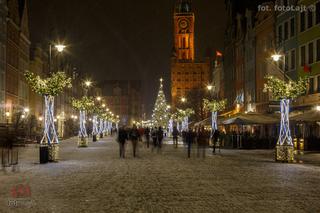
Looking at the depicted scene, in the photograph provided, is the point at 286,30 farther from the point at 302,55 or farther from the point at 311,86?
the point at 311,86

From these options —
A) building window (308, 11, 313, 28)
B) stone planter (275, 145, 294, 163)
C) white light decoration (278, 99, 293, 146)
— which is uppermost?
building window (308, 11, 313, 28)

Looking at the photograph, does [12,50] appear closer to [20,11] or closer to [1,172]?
[20,11]

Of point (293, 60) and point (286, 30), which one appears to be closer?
point (293, 60)

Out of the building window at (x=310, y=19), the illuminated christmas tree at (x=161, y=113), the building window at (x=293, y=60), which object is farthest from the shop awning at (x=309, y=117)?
the illuminated christmas tree at (x=161, y=113)

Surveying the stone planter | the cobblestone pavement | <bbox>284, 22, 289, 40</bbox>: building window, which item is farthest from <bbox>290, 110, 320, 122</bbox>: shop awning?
<bbox>284, 22, 289, 40</bbox>: building window

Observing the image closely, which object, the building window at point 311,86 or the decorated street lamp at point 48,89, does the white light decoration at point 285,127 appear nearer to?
the decorated street lamp at point 48,89

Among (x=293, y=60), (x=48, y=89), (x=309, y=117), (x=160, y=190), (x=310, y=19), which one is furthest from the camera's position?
(x=293, y=60)

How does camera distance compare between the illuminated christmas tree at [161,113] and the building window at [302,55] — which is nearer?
the building window at [302,55]

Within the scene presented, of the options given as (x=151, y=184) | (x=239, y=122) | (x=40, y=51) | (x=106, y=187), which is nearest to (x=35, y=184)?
(x=106, y=187)

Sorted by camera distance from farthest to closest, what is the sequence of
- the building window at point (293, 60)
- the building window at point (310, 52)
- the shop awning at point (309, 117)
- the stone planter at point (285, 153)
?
the building window at point (293, 60) → the building window at point (310, 52) → the shop awning at point (309, 117) → the stone planter at point (285, 153)

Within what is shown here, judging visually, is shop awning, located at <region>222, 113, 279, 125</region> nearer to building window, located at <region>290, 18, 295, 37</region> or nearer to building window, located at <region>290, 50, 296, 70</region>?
building window, located at <region>290, 50, 296, 70</region>

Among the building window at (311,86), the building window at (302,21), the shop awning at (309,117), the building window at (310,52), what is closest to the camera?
the shop awning at (309,117)

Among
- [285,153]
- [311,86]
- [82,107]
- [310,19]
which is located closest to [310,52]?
[310,19]

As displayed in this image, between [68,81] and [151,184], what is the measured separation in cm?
1497
